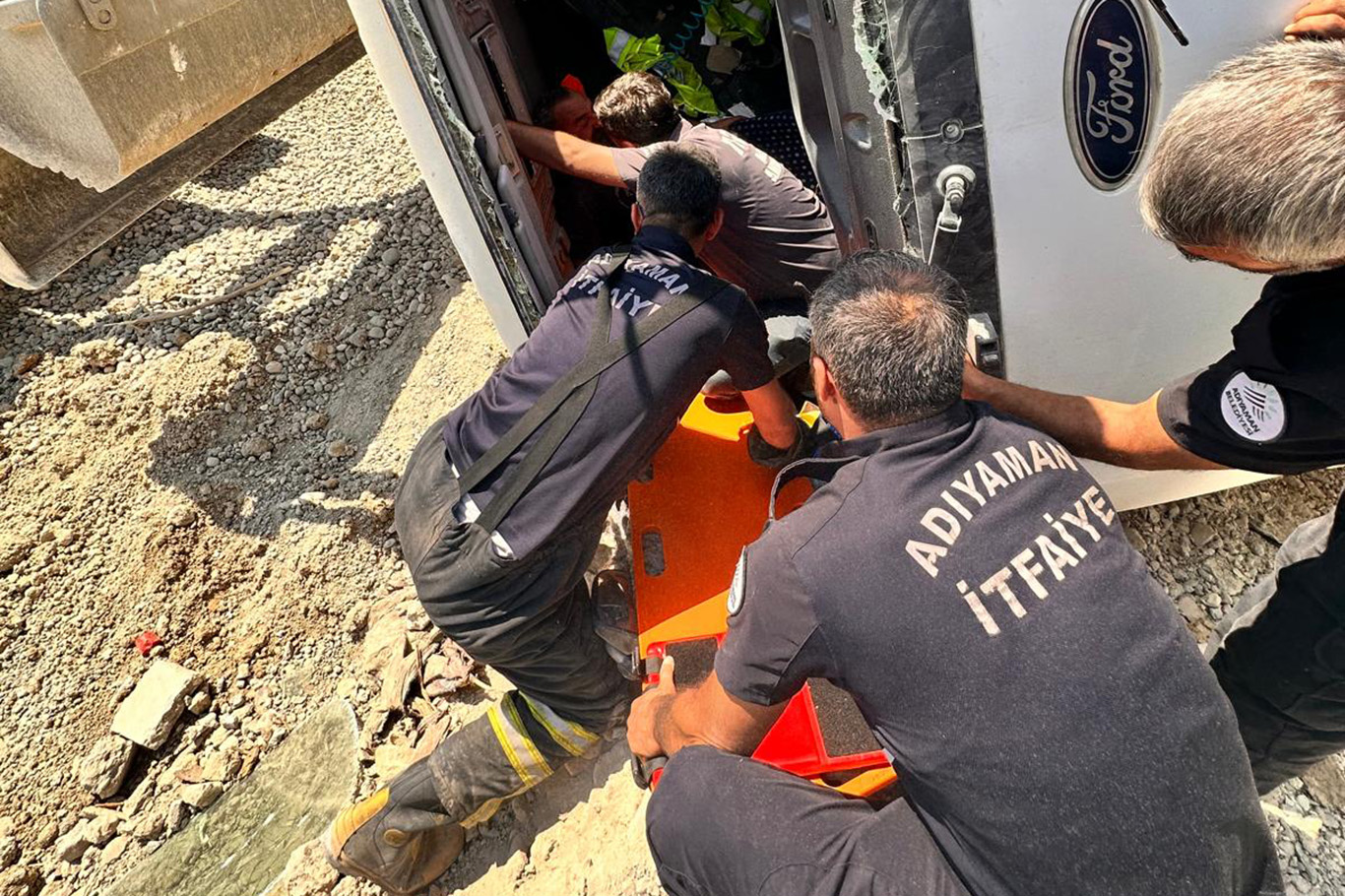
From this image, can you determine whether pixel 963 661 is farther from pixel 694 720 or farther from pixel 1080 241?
pixel 1080 241

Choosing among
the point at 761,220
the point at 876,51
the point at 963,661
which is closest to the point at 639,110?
the point at 761,220

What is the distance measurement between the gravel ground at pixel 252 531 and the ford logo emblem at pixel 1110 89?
1340mm

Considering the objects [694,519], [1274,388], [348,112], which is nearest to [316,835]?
[694,519]

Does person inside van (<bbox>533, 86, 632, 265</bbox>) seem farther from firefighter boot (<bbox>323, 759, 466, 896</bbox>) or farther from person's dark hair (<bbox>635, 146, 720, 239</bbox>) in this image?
firefighter boot (<bbox>323, 759, 466, 896</bbox>)

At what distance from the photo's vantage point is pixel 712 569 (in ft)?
7.16

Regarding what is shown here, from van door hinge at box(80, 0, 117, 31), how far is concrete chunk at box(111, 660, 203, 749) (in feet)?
7.25

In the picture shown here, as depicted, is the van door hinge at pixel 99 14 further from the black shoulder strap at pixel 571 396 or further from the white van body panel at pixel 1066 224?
the black shoulder strap at pixel 571 396

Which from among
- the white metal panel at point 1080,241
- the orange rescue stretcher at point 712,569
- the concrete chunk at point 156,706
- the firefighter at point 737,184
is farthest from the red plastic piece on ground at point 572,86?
the concrete chunk at point 156,706

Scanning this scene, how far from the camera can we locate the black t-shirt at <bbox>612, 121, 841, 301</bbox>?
105 inches

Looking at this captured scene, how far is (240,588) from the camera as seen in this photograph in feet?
10.9

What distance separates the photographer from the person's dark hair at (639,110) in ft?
9.00

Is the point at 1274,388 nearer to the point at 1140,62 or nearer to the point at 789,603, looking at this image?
the point at 1140,62

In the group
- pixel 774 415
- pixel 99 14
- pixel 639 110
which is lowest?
pixel 774 415

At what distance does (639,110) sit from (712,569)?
1.61 m
